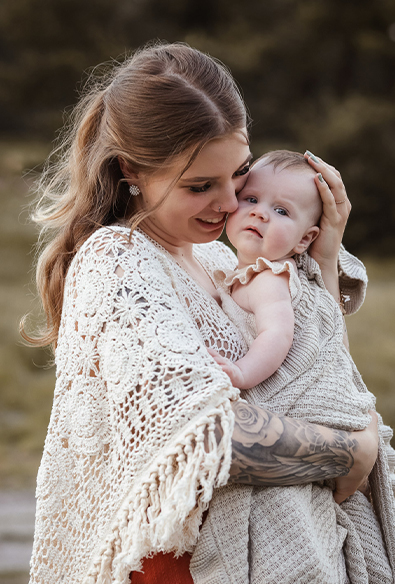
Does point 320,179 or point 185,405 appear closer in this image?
point 185,405

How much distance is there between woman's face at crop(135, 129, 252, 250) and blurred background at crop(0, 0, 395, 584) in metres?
7.18

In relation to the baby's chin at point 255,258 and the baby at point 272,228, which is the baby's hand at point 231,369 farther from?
the baby's chin at point 255,258

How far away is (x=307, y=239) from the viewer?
1.80 meters

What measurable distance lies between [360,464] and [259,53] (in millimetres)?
9263

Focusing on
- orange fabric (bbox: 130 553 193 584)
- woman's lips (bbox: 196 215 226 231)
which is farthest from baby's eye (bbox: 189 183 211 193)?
orange fabric (bbox: 130 553 193 584)

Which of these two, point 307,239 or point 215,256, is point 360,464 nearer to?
point 307,239

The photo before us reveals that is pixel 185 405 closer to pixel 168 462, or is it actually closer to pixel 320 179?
pixel 168 462

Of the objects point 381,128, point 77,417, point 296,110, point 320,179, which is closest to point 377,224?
point 381,128

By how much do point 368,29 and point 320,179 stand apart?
9.14m

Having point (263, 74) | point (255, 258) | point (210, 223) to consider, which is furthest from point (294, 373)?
point (263, 74)

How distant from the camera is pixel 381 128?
9008mm

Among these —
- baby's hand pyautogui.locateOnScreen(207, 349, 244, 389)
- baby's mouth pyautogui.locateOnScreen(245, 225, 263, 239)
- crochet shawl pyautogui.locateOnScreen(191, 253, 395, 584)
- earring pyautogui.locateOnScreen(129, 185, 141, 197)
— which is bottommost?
crochet shawl pyautogui.locateOnScreen(191, 253, 395, 584)

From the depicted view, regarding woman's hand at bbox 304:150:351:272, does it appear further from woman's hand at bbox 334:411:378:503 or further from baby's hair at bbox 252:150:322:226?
woman's hand at bbox 334:411:378:503

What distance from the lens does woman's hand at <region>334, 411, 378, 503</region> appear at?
4.88 ft
